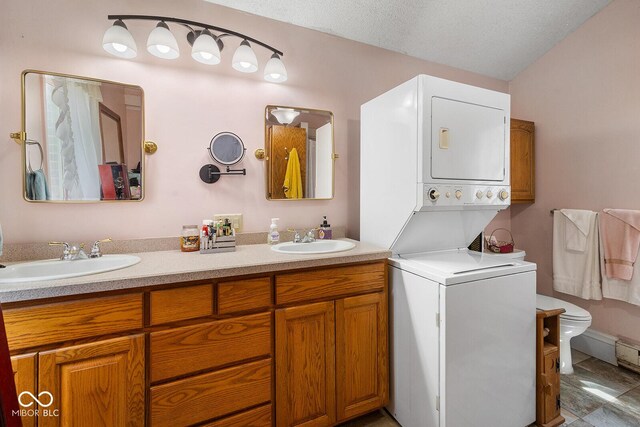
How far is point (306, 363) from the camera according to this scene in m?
1.45

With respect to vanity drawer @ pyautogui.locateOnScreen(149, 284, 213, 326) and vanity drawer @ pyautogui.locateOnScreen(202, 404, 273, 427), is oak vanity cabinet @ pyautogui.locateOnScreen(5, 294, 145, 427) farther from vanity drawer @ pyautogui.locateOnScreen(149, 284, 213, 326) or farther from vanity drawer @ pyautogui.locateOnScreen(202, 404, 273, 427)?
vanity drawer @ pyautogui.locateOnScreen(202, 404, 273, 427)

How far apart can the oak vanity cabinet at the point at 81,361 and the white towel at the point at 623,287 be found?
312 centimetres

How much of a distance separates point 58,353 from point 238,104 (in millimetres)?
1535

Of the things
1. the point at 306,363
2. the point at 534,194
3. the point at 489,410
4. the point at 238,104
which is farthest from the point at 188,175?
the point at 534,194

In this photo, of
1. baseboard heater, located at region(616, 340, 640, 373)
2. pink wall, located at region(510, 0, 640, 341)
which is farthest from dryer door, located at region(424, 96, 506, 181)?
baseboard heater, located at region(616, 340, 640, 373)

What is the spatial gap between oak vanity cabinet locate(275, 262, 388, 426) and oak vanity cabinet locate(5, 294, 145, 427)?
59cm

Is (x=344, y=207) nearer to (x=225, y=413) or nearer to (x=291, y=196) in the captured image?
(x=291, y=196)

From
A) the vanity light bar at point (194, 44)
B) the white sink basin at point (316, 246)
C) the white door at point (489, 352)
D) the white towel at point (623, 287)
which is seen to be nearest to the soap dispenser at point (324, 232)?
the white sink basin at point (316, 246)

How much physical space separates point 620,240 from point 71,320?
10.8 feet

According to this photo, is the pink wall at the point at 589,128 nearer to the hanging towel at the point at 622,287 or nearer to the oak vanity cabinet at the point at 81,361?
the hanging towel at the point at 622,287

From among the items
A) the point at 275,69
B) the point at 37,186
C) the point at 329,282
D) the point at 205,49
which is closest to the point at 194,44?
the point at 205,49

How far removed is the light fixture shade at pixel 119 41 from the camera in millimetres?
1463

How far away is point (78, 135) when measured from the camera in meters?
1.54

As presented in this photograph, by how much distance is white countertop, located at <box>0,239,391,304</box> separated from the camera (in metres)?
1.01
